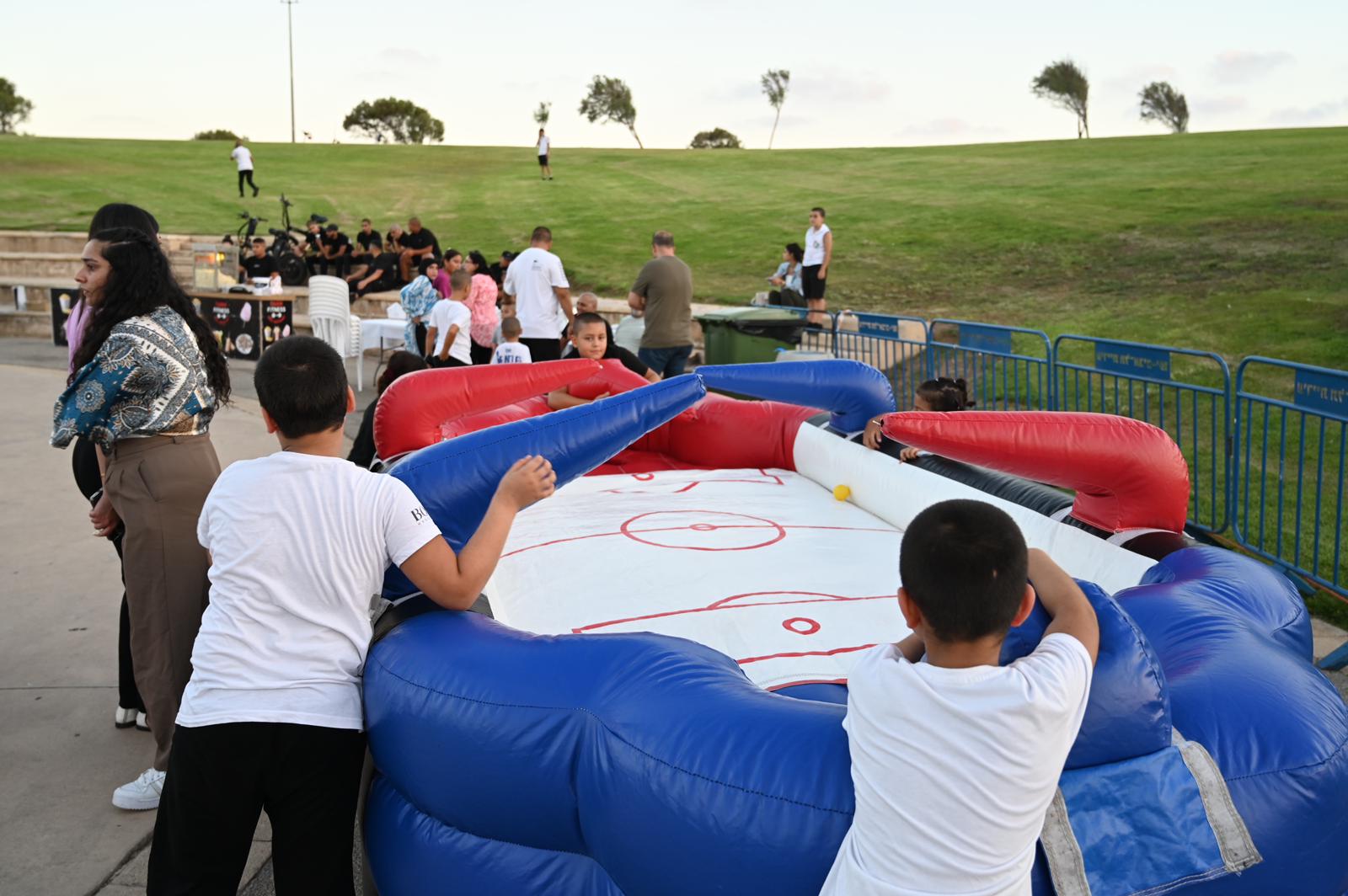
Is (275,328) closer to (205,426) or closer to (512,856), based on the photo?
(205,426)

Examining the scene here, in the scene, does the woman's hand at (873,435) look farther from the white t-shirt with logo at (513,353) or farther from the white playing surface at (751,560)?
the white t-shirt with logo at (513,353)

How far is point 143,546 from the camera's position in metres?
2.76

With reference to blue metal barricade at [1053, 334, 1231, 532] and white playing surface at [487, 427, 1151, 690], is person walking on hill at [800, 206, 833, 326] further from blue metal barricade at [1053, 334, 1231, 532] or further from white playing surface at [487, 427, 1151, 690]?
white playing surface at [487, 427, 1151, 690]

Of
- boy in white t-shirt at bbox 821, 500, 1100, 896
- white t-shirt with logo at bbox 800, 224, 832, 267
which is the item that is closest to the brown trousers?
boy in white t-shirt at bbox 821, 500, 1100, 896

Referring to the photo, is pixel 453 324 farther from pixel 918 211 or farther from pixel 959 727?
pixel 918 211

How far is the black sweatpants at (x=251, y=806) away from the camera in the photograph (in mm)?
1954

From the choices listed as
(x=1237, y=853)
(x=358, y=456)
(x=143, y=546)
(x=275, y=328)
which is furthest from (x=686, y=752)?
(x=275, y=328)

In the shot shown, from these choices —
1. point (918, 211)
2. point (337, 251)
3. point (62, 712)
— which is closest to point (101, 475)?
point (62, 712)

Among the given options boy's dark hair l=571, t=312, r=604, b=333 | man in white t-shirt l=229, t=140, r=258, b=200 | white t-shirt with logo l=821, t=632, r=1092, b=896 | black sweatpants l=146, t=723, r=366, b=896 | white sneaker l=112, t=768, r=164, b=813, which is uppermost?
man in white t-shirt l=229, t=140, r=258, b=200

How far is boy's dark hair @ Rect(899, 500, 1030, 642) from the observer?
1487 millimetres

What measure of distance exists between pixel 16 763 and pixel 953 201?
22.1 m

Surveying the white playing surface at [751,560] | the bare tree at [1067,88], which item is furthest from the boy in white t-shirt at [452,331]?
the bare tree at [1067,88]

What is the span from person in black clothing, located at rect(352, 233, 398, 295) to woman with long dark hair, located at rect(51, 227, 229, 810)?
13.0m

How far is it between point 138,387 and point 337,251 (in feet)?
47.1
